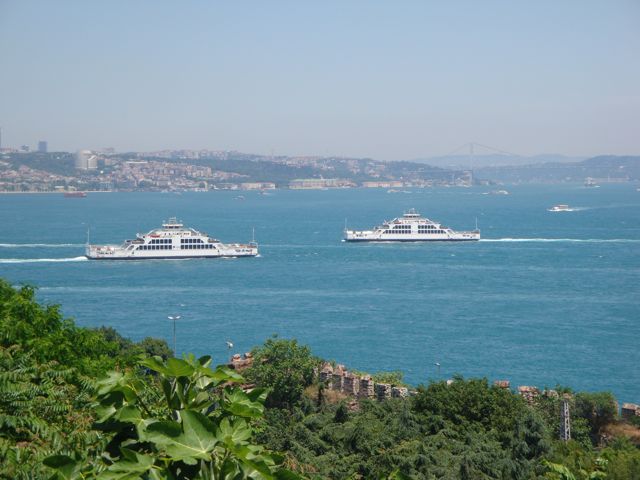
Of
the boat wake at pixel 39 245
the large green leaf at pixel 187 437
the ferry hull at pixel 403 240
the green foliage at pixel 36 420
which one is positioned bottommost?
the ferry hull at pixel 403 240

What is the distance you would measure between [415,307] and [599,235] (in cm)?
3497

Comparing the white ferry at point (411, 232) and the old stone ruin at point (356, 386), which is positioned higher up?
the old stone ruin at point (356, 386)

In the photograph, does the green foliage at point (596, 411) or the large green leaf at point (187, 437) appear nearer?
the large green leaf at point (187, 437)

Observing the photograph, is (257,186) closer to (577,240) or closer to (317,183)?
(317,183)

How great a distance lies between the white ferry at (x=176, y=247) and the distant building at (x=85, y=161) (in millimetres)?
130668

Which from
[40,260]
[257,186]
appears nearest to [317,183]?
[257,186]

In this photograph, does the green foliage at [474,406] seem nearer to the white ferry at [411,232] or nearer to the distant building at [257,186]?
the white ferry at [411,232]

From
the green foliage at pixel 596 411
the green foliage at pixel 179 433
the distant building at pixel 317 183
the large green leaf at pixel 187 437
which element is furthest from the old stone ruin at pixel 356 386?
the distant building at pixel 317 183

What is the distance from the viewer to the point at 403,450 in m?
10.1

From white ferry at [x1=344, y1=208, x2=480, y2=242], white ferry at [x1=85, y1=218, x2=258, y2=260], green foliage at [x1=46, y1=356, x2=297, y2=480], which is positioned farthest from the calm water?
green foliage at [x1=46, y1=356, x2=297, y2=480]

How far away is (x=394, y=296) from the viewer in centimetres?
3775

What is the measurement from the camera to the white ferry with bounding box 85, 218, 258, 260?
176ft

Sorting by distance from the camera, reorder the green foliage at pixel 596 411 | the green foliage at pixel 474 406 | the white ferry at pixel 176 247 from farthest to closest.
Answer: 1. the white ferry at pixel 176 247
2. the green foliage at pixel 596 411
3. the green foliage at pixel 474 406

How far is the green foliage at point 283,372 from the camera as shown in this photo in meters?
14.9
